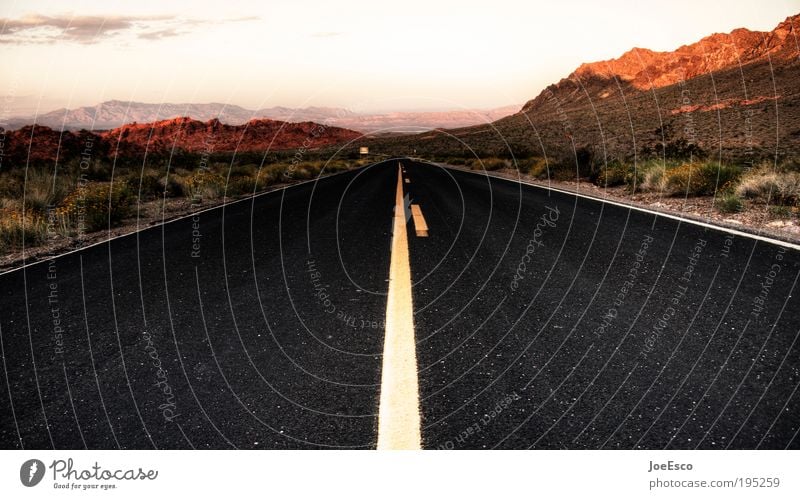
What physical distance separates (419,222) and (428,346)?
17.4 feet

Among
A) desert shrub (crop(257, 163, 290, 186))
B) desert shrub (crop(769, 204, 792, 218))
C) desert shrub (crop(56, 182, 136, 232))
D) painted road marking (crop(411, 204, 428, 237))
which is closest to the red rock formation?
desert shrub (crop(257, 163, 290, 186))

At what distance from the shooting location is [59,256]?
20.9 feet

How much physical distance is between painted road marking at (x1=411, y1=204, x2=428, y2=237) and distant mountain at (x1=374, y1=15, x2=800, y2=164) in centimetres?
1144

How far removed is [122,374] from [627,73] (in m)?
162

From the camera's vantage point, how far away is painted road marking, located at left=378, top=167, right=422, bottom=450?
203cm

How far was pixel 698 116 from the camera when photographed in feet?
171

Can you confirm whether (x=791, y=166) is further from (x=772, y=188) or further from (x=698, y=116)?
(x=698, y=116)

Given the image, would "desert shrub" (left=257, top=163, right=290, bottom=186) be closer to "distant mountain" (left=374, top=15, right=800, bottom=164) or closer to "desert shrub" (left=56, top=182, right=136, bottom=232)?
"desert shrub" (left=56, top=182, right=136, bottom=232)

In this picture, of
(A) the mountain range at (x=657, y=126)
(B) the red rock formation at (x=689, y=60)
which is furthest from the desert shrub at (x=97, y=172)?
(B) the red rock formation at (x=689, y=60)

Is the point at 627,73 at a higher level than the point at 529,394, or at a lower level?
higher
